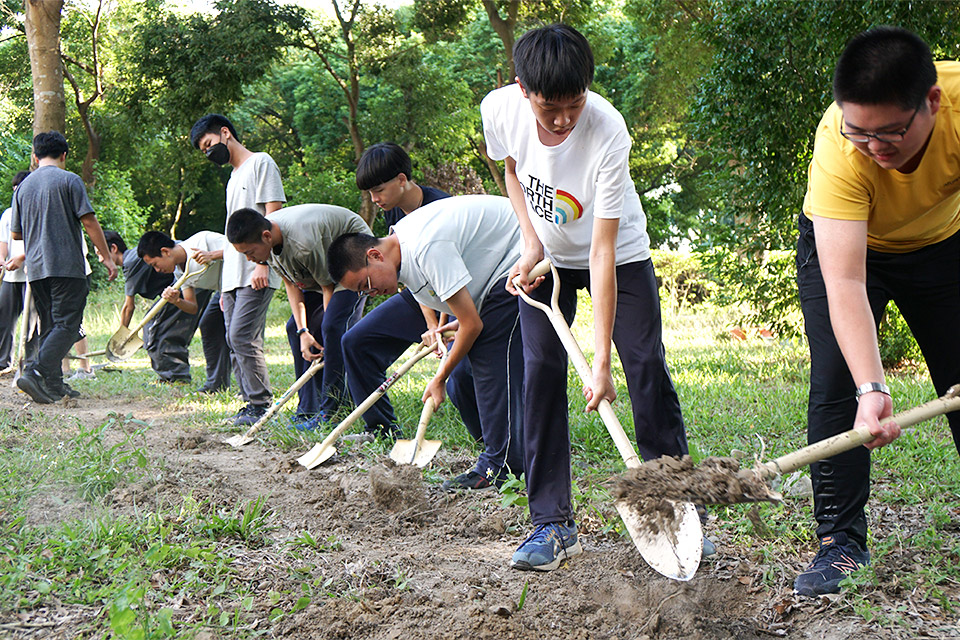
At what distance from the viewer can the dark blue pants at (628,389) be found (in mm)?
3029

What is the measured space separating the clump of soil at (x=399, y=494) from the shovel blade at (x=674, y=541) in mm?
1372

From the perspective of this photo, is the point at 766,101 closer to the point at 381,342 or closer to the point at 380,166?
the point at 380,166

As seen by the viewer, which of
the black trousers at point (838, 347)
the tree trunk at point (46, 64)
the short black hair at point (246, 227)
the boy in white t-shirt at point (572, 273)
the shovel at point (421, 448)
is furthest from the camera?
the tree trunk at point (46, 64)

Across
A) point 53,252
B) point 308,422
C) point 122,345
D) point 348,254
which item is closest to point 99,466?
point 348,254

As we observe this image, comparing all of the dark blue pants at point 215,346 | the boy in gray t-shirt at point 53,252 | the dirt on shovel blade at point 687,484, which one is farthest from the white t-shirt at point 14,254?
the dirt on shovel blade at point 687,484

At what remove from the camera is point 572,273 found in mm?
3246

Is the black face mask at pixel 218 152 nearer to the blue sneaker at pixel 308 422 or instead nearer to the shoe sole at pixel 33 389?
the blue sneaker at pixel 308 422

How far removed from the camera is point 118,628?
229 centimetres

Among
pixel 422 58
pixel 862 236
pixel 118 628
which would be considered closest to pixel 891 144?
pixel 862 236

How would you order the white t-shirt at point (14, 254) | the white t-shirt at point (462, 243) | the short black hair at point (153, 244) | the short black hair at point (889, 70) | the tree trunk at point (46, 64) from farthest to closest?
the tree trunk at point (46, 64) → the white t-shirt at point (14, 254) → the short black hair at point (153, 244) → the white t-shirt at point (462, 243) → the short black hair at point (889, 70)

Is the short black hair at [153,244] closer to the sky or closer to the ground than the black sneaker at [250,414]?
closer to the sky

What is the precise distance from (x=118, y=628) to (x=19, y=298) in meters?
6.93

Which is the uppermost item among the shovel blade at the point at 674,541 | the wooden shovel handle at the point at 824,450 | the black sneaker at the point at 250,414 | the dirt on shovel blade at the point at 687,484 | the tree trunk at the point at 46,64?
the tree trunk at the point at 46,64

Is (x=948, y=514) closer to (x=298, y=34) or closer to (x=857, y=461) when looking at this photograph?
(x=857, y=461)
